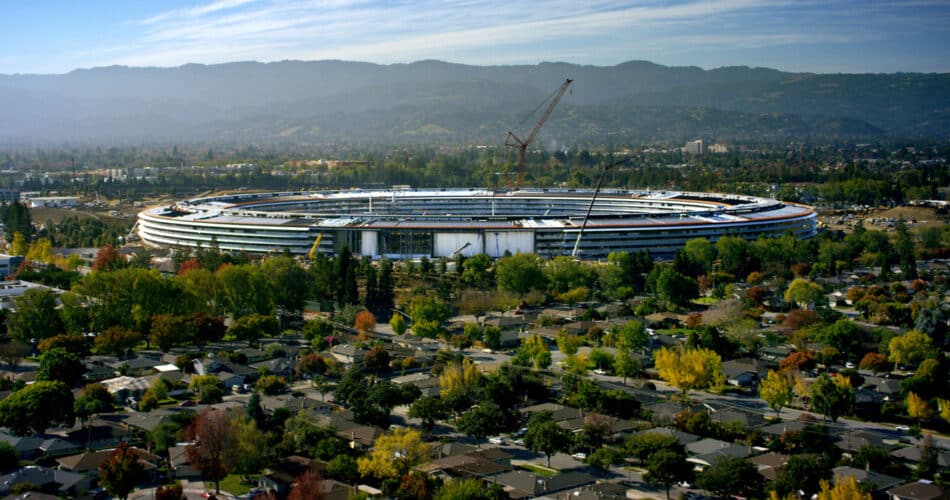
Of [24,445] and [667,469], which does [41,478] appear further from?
[667,469]

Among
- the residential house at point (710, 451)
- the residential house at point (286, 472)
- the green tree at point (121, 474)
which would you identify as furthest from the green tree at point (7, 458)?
the residential house at point (710, 451)

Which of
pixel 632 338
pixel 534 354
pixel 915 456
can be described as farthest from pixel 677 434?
pixel 632 338

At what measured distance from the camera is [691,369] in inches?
841

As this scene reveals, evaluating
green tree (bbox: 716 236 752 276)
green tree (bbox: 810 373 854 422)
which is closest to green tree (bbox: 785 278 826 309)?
green tree (bbox: 716 236 752 276)

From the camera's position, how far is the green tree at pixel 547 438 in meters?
17.4

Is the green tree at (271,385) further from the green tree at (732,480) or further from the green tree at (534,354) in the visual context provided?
the green tree at (732,480)

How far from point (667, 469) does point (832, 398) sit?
5.08m

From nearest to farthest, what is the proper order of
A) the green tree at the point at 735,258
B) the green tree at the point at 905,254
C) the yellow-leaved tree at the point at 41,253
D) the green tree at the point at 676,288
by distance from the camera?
1. the green tree at the point at 676,288
2. the green tree at the point at 905,254
3. the green tree at the point at 735,258
4. the yellow-leaved tree at the point at 41,253

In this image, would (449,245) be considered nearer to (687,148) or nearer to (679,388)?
(679,388)

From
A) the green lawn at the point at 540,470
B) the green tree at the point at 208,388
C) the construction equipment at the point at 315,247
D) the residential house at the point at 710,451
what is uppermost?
the construction equipment at the point at 315,247

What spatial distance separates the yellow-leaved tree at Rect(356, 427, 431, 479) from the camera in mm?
16141

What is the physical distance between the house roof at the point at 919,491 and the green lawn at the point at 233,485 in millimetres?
9821

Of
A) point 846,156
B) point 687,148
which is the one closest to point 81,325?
point 846,156

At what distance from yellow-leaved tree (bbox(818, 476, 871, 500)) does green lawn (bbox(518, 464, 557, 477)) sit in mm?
4124
